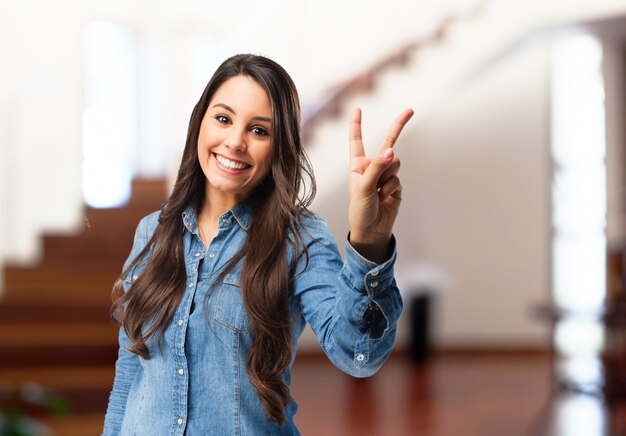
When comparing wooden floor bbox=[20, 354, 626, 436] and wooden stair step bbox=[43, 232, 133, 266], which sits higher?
wooden stair step bbox=[43, 232, 133, 266]

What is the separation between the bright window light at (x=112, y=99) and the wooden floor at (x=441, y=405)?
6.25 feet

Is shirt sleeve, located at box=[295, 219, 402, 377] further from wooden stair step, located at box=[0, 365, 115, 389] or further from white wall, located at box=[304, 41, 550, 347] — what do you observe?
white wall, located at box=[304, 41, 550, 347]

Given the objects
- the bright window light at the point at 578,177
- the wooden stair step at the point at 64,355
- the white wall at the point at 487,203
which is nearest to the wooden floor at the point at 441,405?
the wooden stair step at the point at 64,355

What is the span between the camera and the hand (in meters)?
1.07

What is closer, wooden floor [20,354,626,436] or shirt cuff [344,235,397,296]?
shirt cuff [344,235,397,296]

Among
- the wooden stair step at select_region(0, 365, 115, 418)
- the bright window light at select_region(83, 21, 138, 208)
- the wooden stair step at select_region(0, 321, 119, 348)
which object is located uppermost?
the bright window light at select_region(83, 21, 138, 208)

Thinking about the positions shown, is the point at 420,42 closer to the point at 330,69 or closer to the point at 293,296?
the point at 330,69

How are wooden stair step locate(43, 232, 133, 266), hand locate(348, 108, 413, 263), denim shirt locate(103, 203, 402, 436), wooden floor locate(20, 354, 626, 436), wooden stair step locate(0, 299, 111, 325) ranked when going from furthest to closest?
wooden stair step locate(43, 232, 133, 266), wooden stair step locate(0, 299, 111, 325), wooden floor locate(20, 354, 626, 436), denim shirt locate(103, 203, 402, 436), hand locate(348, 108, 413, 263)

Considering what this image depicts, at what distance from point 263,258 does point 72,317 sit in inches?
173

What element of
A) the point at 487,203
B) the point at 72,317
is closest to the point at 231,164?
the point at 72,317

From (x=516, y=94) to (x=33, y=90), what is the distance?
13.4 ft

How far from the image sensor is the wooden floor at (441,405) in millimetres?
4988

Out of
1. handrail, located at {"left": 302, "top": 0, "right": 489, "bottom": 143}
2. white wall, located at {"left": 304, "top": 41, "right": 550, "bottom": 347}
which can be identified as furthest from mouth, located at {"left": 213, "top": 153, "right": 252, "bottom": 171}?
white wall, located at {"left": 304, "top": 41, "right": 550, "bottom": 347}

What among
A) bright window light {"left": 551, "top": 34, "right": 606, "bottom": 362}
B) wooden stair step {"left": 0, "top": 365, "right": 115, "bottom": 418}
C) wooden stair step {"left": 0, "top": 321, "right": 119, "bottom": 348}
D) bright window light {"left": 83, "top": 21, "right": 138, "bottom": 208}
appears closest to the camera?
wooden stair step {"left": 0, "top": 365, "right": 115, "bottom": 418}
